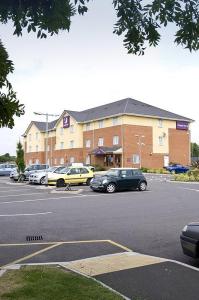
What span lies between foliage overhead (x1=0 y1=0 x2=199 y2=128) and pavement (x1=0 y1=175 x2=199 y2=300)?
3.31m

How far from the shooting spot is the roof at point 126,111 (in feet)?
203

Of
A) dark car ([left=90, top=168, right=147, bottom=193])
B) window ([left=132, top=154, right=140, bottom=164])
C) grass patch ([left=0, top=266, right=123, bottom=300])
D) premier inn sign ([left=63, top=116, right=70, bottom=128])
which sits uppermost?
premier inn sign ([left=63, top=116, right=70, bottom=128])

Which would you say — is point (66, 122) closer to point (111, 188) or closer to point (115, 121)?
point (115, 121)

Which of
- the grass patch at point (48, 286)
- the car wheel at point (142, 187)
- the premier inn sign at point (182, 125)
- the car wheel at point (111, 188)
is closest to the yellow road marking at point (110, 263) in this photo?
the grass patch at point (48, 286)

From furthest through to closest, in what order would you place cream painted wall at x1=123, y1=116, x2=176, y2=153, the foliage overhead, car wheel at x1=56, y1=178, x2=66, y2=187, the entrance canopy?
cream painted wall at x1=123, y1=116, x2=176, y2=153 < the entrance canopy < car wheel at x1=56, y1=178, x2=66, y2=187 < the foliage overhead

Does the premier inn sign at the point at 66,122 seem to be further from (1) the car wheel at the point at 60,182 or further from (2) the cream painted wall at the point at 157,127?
(1) the car wheel at the point at 60,182

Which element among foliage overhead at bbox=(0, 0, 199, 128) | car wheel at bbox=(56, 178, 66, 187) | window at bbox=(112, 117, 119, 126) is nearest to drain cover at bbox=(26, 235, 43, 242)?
foliage overhead at bbox=(0, 0, 199, 128)

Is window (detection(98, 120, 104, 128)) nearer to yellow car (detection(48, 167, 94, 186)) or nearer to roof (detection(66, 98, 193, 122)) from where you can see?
roof (detection(66, 98, 193, 122))

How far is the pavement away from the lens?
651 cm

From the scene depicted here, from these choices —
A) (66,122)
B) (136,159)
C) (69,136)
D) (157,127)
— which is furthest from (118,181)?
(66,122)

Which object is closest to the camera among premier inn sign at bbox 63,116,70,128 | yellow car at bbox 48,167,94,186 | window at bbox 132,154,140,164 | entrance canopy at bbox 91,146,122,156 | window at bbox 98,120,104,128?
yellow car at bbox 48,167,94,186

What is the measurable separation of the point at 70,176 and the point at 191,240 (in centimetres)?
2331

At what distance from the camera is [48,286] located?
5.91 m

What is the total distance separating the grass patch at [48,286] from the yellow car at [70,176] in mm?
23358
